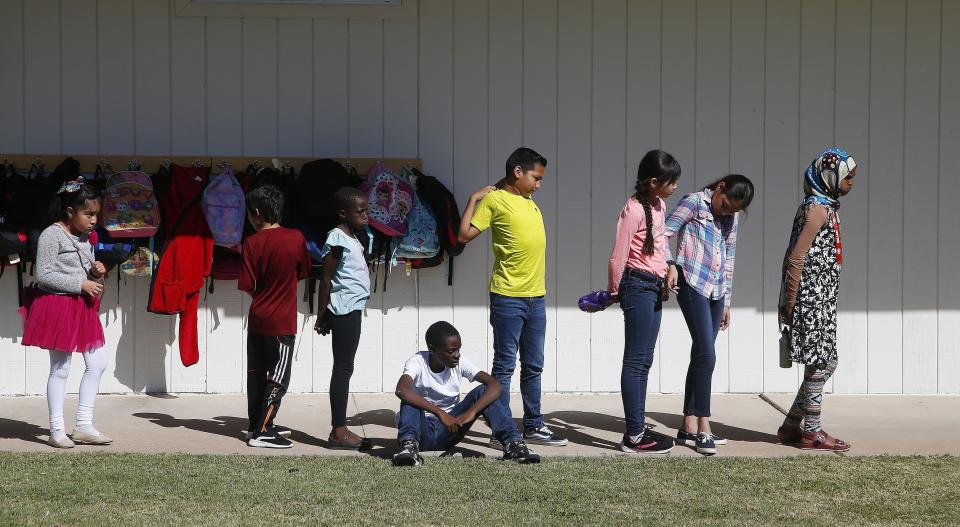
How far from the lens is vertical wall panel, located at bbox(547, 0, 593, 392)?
929cm

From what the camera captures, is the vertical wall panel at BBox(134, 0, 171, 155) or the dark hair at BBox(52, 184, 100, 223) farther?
the vertical wall panel at BBox(134, 0, 171, 155)

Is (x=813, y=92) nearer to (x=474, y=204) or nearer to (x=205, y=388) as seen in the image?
(x=474, y=204)

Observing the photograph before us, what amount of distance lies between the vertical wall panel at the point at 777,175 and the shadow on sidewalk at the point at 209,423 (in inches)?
158

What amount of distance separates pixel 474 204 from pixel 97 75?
3368 millimetres

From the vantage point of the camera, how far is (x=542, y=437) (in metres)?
7.51

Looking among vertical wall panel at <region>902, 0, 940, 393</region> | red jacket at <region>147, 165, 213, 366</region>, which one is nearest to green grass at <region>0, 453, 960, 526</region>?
red jacket at <region>147, 165, 213, 366</region>

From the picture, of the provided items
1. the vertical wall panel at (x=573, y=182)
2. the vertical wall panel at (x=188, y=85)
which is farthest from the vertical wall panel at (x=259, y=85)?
the vertical wall panel at (x=573, y=182)

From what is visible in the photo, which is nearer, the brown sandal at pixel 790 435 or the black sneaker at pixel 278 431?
the black sneaker at pixel 278 431

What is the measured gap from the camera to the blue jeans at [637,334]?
725 cm

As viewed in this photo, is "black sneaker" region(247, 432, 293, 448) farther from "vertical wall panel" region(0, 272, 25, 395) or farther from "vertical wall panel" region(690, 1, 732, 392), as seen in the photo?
"vertical wall panel" region(690, 1, 732, 392)

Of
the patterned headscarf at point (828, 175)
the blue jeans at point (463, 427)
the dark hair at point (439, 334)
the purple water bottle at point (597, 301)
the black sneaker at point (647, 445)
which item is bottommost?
the black sneaker at point (647, 445)

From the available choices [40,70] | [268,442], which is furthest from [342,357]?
[40,70]

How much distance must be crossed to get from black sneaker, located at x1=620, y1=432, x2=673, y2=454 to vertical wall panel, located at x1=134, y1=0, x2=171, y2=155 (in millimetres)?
4065

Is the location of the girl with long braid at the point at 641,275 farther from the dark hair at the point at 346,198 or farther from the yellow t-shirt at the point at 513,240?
the dark hair at the point at 346,198
